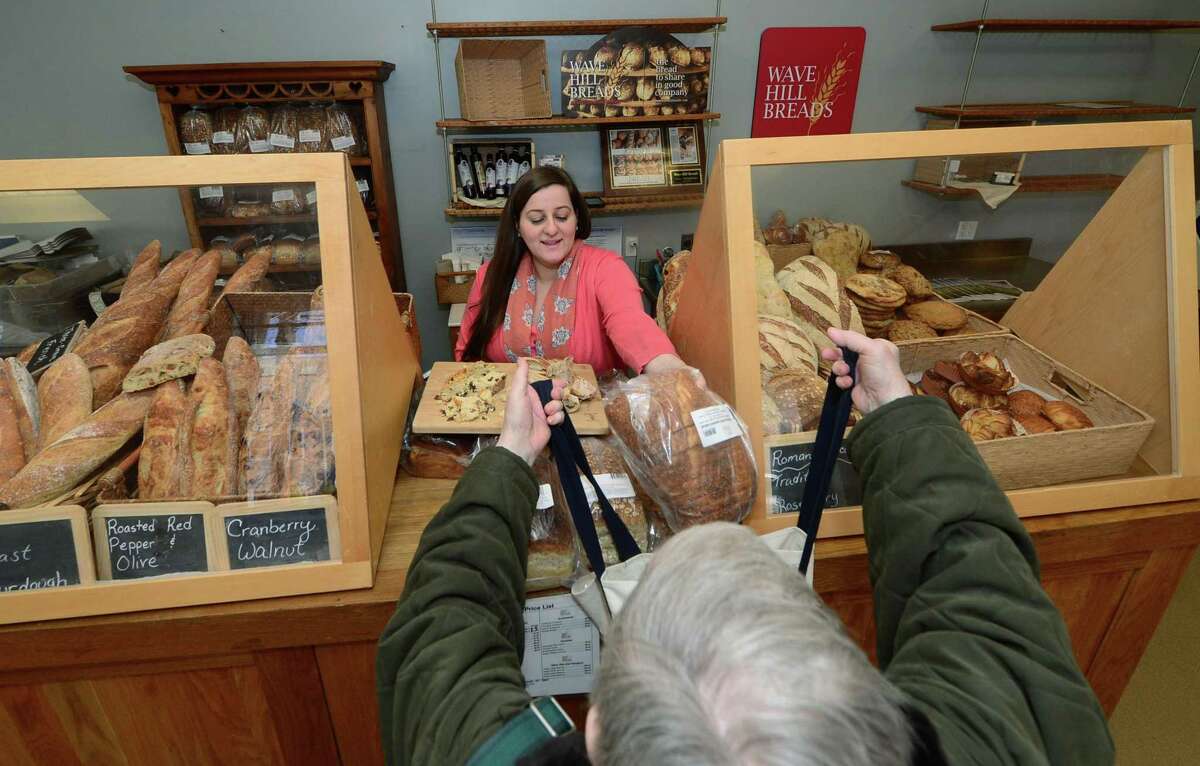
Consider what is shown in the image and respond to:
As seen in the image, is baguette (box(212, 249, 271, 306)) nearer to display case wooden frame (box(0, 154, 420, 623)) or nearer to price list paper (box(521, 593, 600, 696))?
display case wooden frame (box(0, 154, 420, 623))

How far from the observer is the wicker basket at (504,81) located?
3.24 metres

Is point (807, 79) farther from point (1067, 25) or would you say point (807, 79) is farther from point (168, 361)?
point (168, 361)

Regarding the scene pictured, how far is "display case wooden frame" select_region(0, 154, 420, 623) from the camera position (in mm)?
941

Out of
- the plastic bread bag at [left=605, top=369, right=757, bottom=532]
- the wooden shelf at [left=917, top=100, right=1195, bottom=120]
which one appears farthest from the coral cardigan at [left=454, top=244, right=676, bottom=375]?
the wooden shelf at [left=917, top=100, right=1195, bottom=120]

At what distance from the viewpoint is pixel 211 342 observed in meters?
1.08

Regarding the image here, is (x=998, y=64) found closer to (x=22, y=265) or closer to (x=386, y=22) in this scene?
(x=386, y=22)

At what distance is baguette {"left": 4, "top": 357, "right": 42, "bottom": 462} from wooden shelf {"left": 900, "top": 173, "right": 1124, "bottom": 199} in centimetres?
162

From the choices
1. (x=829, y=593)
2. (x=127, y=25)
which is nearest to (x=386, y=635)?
(x=829, y=593)

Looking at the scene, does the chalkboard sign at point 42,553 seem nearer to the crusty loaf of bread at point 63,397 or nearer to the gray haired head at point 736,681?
the crusty loaf of bread at point 63,397

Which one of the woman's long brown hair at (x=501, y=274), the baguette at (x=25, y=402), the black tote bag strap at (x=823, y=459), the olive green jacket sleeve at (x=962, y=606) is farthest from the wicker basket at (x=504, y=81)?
the olive green jacket sleeve at (x=962, y=606)

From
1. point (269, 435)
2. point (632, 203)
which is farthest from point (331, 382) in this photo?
point (632, 203)

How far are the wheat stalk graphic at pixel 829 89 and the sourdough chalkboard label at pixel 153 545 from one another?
376 cm

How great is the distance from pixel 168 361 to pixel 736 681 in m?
1.07

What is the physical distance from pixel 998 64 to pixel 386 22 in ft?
11.4
